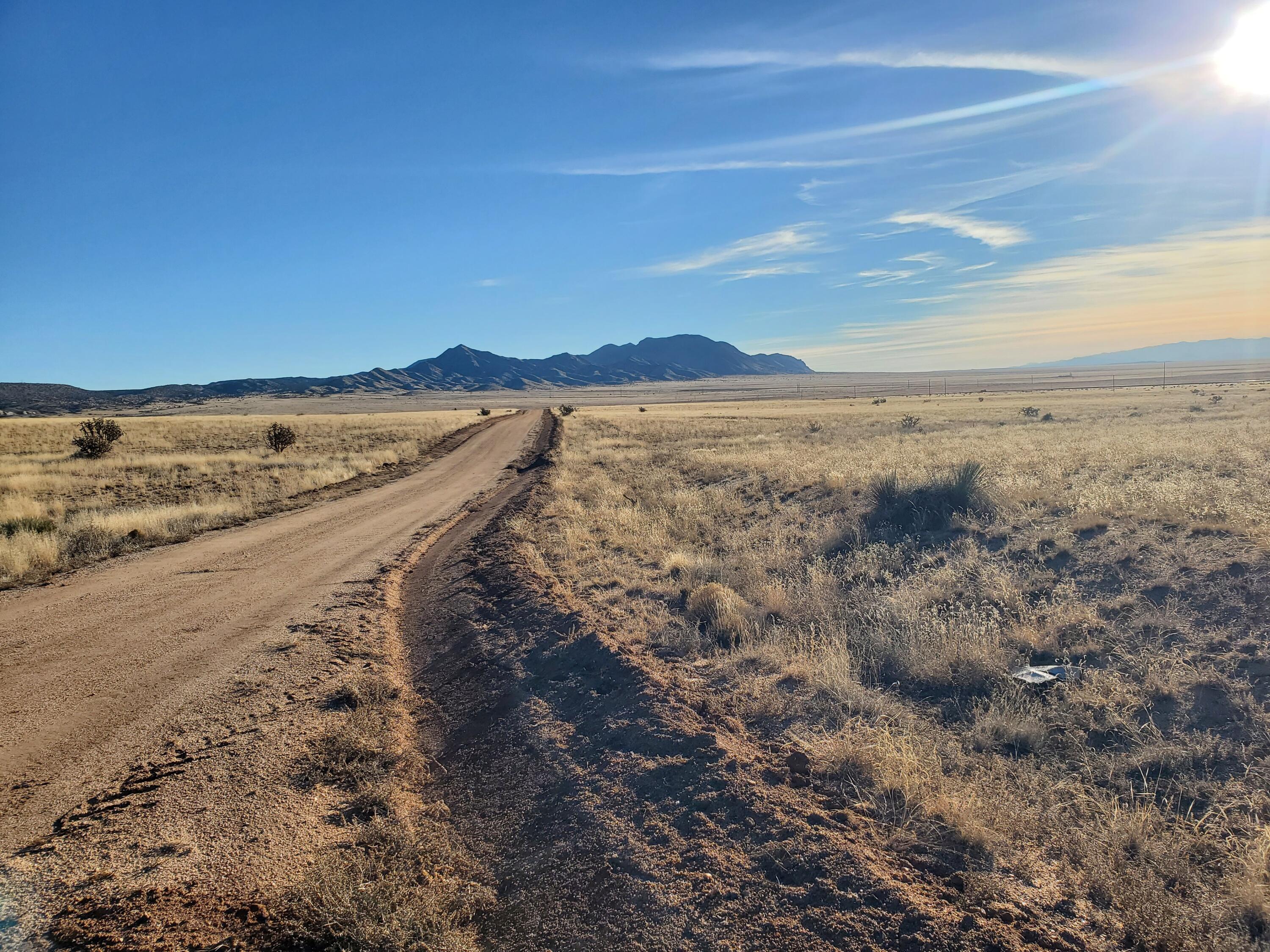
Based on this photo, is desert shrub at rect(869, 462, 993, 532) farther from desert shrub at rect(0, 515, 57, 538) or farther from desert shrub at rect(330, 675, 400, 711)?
desert shrub at rect(0, 515, 57, 538)

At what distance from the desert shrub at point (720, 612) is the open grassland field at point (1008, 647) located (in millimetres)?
37

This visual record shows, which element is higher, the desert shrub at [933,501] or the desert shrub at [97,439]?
the desert shrub at [97,439]

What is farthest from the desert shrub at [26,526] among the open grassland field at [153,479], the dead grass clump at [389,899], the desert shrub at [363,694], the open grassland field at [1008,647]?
the dead grass clump at [389,899]

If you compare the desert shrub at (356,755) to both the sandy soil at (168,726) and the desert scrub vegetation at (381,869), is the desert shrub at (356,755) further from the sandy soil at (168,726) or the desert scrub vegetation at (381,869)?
the sandy soil at (168,726)

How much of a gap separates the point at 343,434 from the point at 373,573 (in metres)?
36.9

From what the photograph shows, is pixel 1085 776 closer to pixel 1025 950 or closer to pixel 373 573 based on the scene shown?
pixel 1025 950

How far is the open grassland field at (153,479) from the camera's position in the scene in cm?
1234

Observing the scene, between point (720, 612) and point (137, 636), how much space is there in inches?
274

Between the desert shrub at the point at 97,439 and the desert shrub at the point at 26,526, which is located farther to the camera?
the desert shrub at the point at 97,439

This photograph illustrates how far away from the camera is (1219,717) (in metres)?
5.38

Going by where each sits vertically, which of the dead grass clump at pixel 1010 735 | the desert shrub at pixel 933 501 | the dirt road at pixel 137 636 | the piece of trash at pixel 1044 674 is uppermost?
the desert shrub at pixel 933 501

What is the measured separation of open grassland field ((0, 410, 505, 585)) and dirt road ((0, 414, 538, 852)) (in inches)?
53.4

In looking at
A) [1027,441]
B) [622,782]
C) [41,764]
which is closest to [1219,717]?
[622,782]

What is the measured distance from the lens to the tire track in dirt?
3.15 meters
